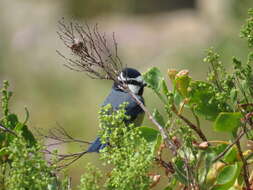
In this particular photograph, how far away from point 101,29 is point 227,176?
758 centimetres

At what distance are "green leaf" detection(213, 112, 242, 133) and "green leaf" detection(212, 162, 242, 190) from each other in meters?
0.06

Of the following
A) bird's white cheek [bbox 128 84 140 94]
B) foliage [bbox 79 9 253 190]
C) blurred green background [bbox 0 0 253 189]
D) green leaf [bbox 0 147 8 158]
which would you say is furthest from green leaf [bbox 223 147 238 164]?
blurred green background [bbox 0 0 253 189]

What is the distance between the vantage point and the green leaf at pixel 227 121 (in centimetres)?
95

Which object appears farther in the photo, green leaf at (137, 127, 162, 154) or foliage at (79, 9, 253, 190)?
green leaf at (137, 127, 162, 154)

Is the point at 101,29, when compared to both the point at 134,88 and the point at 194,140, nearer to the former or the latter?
the point at 134,88

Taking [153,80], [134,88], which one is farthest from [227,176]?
[134,88]

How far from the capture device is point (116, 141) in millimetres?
993

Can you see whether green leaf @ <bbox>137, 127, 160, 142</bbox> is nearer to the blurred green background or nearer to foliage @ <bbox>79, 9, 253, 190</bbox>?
foliage @ <bbox>79, 9, 253, 190</bbox>

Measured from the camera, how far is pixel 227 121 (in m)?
0.96

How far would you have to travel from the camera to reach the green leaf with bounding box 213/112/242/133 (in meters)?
0.95

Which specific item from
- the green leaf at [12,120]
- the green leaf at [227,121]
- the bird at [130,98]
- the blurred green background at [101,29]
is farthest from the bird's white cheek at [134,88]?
the green leaf at [227,121]

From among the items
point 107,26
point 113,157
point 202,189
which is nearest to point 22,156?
point 113,157

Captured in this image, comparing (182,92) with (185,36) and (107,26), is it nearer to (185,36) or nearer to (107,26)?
(185,36)

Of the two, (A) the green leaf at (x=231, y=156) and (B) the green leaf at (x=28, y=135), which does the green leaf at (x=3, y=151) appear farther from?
(A) the green leaf at (x=231, y=156)
